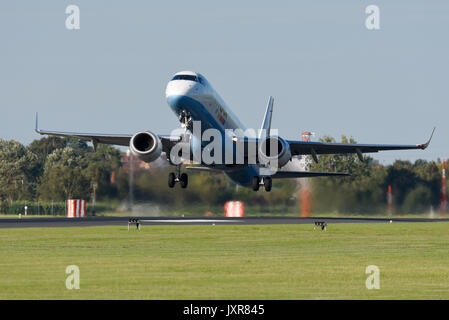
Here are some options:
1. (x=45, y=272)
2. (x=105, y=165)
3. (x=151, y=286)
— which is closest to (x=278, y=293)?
(x=151, y=286)

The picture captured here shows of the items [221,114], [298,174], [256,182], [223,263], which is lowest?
[223,263]

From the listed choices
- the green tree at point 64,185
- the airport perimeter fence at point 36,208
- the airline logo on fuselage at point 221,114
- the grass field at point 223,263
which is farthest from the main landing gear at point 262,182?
the airport perimeter fence at point 36,208

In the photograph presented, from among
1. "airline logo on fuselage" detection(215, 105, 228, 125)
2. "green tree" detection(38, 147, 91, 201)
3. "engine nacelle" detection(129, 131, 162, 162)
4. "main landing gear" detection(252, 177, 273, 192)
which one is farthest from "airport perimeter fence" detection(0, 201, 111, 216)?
"engine nacelle" detection(129, 131, 162, 162)

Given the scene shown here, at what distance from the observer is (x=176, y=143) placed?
177 ft

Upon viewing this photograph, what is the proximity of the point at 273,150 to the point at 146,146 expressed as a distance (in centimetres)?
771

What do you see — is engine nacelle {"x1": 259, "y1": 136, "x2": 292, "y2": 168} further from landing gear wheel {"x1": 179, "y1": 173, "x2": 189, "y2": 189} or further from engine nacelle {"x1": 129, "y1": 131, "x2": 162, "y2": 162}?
landing gear wheel {"x1": 179, "y1": 173, "x2": 189, "y2": 189}

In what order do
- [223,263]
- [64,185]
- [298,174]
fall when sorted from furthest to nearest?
[64,185]
[298,174]
[223,263]

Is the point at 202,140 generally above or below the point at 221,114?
below

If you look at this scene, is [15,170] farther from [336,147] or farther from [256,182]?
[336,147]

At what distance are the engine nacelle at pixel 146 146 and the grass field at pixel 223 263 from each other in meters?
4.64

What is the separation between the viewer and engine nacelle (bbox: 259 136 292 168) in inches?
2056

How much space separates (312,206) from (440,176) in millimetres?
12747

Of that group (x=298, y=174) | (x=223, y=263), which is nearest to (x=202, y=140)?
(x=223, y=263)

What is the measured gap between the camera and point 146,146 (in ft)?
166
